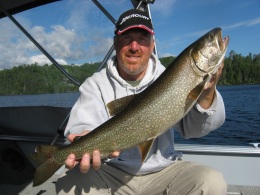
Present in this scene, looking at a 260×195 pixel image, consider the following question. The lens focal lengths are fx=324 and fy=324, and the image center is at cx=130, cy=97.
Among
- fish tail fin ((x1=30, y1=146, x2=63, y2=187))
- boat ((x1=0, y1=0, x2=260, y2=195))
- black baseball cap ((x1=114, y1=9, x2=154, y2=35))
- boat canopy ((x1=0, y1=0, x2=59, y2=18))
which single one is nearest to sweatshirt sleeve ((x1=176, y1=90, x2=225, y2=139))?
black baseball cap ((x1=114, y1=9, x2=154, y2=35))

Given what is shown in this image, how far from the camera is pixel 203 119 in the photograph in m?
3.31

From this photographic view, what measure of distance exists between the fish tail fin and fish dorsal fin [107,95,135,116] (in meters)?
0.65

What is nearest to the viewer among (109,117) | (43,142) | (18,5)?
(109,117)

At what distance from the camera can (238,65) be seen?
56.8 meters

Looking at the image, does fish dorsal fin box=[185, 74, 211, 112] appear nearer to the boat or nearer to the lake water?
the boat

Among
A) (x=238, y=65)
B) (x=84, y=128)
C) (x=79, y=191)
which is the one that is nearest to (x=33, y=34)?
(x=84, y=128)

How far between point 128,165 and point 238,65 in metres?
56.9

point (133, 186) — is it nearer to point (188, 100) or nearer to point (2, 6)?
point (188, 100)

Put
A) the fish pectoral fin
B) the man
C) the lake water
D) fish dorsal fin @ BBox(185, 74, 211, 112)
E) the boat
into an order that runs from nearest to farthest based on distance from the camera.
→ fish dorsal fin @ BBox(185, 74, 211, 112) → the fish pectoral fin → the man → the boat → the lake water

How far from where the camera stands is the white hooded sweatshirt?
3.38 metres

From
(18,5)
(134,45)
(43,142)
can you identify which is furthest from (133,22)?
(18,5)

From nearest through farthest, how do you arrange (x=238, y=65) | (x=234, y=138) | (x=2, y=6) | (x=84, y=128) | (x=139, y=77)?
(x=84, y=128) → (x=139, y=77) → (x=2, y=6) → (x=234, y=138) → (x=238, y=65)

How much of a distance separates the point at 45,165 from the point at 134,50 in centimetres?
155

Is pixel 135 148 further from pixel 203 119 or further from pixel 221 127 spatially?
pixel 221 127
